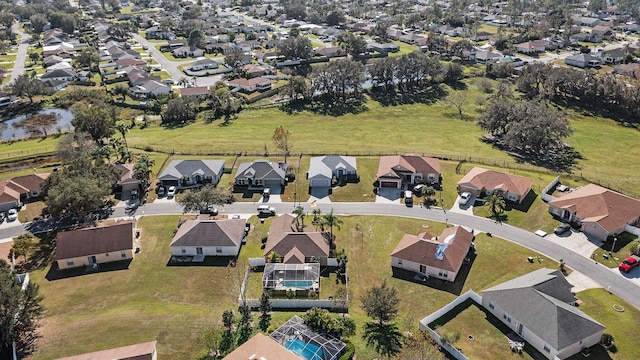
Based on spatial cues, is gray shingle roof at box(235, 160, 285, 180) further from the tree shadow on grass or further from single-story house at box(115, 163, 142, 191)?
the tree shadow on grass

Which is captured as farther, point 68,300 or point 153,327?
point 68,300

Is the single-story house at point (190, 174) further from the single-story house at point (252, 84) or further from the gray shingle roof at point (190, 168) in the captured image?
the single-story house at point (252, 84)

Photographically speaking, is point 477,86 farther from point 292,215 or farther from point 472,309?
point 472,309

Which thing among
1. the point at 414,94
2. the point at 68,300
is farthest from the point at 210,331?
the point at 414,94

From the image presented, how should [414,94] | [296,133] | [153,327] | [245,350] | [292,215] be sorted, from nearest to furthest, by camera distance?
[245,350] < [153,327] < [292,215] < [296,133] < [414,94]

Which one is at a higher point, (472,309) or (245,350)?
(245,350)
